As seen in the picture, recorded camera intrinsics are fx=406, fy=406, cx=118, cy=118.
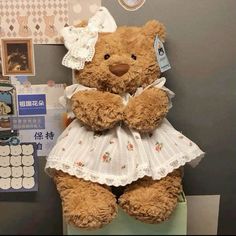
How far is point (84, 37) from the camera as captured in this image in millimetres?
966

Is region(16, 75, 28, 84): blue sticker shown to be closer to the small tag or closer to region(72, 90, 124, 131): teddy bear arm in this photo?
region(72, 90, 124, 131): teddy bear arm

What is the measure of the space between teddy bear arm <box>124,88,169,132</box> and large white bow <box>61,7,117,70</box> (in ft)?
0.50

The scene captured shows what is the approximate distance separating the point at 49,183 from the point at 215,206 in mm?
502

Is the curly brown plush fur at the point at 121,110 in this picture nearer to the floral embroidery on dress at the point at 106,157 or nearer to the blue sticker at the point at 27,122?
the floral embroidery on dress at the point at 106,157

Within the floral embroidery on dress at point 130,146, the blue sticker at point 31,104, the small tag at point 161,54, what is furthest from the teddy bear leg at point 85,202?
the small tag at point 161,54

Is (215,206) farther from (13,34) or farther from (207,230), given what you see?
(13,34)

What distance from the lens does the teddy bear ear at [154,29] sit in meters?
0.98

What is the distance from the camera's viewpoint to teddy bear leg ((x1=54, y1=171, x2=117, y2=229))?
0.90 m

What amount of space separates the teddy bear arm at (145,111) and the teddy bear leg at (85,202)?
172 mm

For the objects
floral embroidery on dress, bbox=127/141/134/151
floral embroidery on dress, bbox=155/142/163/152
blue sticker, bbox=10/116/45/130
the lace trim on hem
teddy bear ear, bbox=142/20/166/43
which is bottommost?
the lace trim on hem

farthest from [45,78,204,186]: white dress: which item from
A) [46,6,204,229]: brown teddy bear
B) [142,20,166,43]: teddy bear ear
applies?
[142,20,166,43]: teddy bear ear

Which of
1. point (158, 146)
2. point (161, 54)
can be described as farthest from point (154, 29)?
point (158, 146)

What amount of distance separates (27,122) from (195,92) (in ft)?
1.54

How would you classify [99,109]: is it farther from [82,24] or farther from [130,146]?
[82,24]
